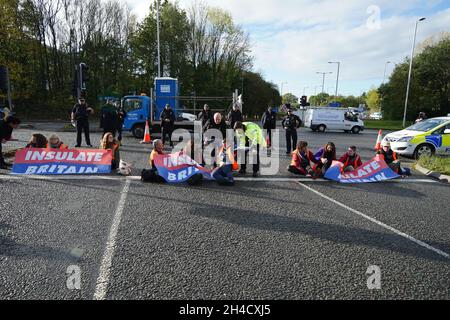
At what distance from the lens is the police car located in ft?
35.5

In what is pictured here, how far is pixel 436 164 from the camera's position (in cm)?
902

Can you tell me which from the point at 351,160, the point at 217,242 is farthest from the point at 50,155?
the point at 351,160

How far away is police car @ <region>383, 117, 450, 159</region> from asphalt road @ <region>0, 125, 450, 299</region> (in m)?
5.08

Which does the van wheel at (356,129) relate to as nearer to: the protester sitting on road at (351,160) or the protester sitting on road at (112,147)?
the protester sitting on road at (351,160)

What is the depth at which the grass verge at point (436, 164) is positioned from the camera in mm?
8539

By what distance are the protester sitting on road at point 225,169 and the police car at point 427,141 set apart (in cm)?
741

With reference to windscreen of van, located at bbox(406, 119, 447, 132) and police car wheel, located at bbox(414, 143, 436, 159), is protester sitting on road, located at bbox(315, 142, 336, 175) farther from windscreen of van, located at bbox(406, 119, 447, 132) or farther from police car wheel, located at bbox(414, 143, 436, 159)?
windscreen of van, located at bbox(406, 119, 447, 132)

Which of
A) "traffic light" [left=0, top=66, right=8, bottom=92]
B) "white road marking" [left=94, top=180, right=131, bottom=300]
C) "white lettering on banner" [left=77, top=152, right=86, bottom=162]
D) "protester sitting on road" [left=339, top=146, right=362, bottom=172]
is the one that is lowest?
"white road marking" [left=94, top=180, right=131, bottom=300]

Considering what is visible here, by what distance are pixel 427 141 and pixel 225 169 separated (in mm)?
8521

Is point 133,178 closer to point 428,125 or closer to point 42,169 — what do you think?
point 42,169

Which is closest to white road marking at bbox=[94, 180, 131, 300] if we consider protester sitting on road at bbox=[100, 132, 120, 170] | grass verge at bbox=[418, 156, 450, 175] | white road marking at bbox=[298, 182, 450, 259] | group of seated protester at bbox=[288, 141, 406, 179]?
protester sitting on road at bbox=[100, 132, 120, 170]

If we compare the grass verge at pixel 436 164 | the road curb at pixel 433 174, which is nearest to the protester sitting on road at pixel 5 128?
the road curb at pixel 433 174

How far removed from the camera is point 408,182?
25.5 ft

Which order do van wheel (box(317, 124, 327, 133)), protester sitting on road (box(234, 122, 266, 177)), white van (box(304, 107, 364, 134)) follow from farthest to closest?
van wheel (box(317, 124, 327, 133)), white van (box(304, 107, 364, 134)), protester sitting on road (box(234, 122, 266, 177))
